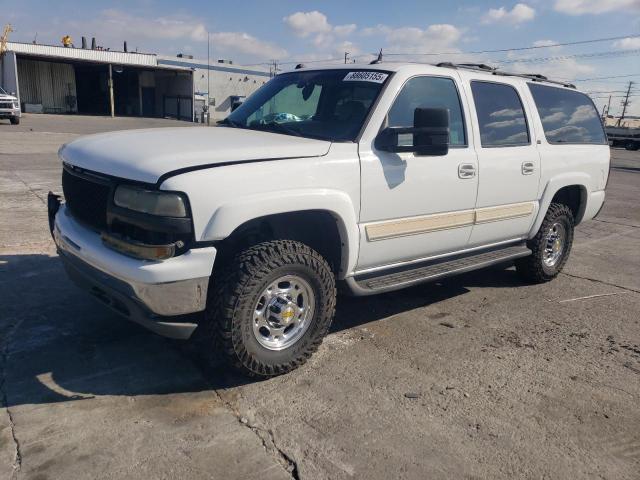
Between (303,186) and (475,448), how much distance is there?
1.78m

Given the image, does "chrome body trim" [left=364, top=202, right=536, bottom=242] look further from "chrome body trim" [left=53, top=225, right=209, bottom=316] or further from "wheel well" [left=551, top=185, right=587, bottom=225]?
"chrome body trim" [left=53, top=225, right=209, bottom=316]

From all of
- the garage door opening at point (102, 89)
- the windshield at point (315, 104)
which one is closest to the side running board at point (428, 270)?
the windshield at point (315, 104)

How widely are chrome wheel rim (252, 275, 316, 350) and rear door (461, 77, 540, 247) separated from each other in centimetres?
183

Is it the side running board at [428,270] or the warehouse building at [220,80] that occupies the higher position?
the warehouse building at [220,80]

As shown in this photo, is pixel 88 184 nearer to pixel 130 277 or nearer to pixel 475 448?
pixel 130 277

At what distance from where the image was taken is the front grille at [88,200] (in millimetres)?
3273

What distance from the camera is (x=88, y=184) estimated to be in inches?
135

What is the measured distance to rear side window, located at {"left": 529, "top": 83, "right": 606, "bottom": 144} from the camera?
5324 mm

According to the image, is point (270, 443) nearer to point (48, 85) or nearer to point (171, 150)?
point (171, 150)

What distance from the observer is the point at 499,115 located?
4758 millimetres

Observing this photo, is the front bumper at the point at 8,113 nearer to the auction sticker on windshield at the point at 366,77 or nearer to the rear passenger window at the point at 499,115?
the auction sticker on windshield at the point at 366,77

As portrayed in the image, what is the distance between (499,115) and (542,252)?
164 cm

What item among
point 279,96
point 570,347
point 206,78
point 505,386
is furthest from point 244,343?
point 206,78

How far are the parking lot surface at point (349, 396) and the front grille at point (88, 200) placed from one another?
944 mm
